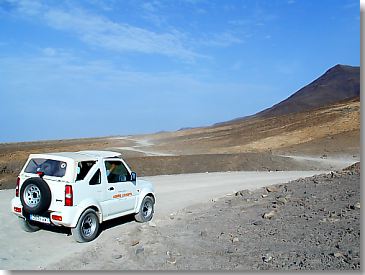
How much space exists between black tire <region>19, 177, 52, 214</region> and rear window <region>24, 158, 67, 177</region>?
37 cm

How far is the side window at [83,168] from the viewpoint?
29.7 feet

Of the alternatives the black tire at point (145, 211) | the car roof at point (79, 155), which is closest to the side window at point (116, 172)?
the car roof at point (79, 155)

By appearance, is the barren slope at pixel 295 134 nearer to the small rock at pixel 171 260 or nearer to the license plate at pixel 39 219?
the small rock at pixel 171 260

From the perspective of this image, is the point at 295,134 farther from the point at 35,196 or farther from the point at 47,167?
the point at 35,196

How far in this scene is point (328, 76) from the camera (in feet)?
541

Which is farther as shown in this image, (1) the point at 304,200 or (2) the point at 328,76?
(2) the point at 328,76

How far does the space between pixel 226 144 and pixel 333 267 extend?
177 feet

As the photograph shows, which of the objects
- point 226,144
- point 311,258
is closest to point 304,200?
point 311,258

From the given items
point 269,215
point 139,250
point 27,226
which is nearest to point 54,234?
point 27,226

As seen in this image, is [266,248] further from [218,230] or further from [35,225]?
[35,225]

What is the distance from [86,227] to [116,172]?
5.67 feet

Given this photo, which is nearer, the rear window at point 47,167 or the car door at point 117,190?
the rear window at point 47,167

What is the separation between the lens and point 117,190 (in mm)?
10062

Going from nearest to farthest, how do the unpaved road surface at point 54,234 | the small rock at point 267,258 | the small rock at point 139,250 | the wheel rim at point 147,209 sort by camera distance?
the small rock at point 267,258
the unpaved road surface at point 54,234
the small rock at point 139,250
the wheel rim at point 147,209
